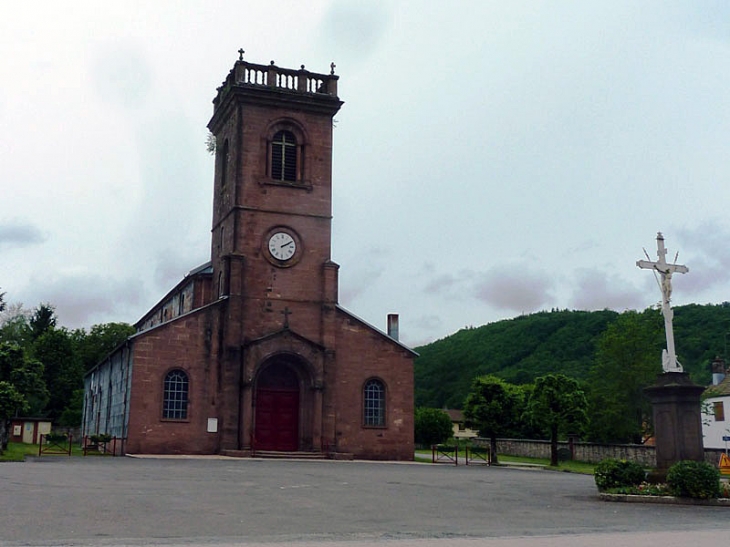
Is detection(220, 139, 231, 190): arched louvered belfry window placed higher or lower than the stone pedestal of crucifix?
higher

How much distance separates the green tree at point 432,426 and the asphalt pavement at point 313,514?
4923 centimetres

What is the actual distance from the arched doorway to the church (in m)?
0.05

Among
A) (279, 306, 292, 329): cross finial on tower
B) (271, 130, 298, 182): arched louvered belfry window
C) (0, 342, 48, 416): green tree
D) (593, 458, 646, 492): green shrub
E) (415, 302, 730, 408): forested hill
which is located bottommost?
(593, 458, 646, 492): green shrub

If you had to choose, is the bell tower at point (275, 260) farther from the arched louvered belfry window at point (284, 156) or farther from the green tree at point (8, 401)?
the green tree at point (8, 401)

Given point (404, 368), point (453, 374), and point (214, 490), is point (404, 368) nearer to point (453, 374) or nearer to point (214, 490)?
point (214, 490)

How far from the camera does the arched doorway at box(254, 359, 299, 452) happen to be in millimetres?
38031

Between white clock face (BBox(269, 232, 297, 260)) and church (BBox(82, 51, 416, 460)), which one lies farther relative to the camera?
white clock face (BBox(269, 232, 297, 260))

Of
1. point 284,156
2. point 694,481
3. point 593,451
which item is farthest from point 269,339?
point 694,481

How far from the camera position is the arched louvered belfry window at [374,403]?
3959cm

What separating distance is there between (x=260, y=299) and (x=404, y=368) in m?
8.12

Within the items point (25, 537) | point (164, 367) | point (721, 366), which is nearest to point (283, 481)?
point (25, 537)

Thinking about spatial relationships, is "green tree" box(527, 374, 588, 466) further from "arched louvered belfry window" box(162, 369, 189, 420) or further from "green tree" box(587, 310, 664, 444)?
"green tree" box(587, 310, 664, 444)

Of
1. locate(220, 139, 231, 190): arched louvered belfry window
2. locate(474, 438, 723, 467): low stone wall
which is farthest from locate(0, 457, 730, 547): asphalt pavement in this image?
locate(220, 139, 231, 190): arched louvered belfry window

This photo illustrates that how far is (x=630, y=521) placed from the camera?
13648 mm
